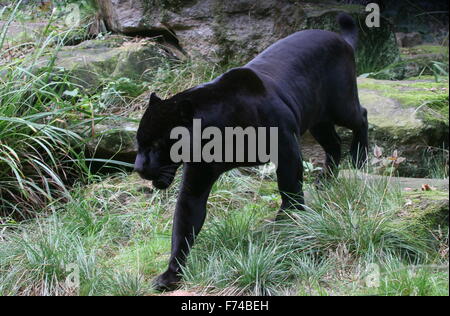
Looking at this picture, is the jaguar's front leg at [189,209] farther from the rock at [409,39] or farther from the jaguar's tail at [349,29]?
the rock at [409,39]

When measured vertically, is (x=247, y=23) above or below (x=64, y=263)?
above

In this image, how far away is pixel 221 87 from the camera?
4.23 metres

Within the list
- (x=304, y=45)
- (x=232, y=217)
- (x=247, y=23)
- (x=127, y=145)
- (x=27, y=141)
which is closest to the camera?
(x=232, y=217)

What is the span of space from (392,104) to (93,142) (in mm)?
2898

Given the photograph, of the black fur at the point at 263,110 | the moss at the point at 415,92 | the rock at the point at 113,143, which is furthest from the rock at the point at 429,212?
the rock at the point at 113,143

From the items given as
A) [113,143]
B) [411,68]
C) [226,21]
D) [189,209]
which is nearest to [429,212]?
[189,209]

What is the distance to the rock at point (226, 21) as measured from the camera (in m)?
7.53

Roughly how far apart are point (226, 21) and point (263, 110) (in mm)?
3518

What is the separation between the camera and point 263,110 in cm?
431

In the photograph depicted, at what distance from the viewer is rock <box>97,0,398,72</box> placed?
7.53 m

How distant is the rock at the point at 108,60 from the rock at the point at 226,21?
287mm

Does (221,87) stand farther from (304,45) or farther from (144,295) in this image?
(144,295)

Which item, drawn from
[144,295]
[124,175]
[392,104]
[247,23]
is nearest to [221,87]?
[144,295]

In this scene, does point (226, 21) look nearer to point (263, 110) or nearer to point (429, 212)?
point (263, 110)
